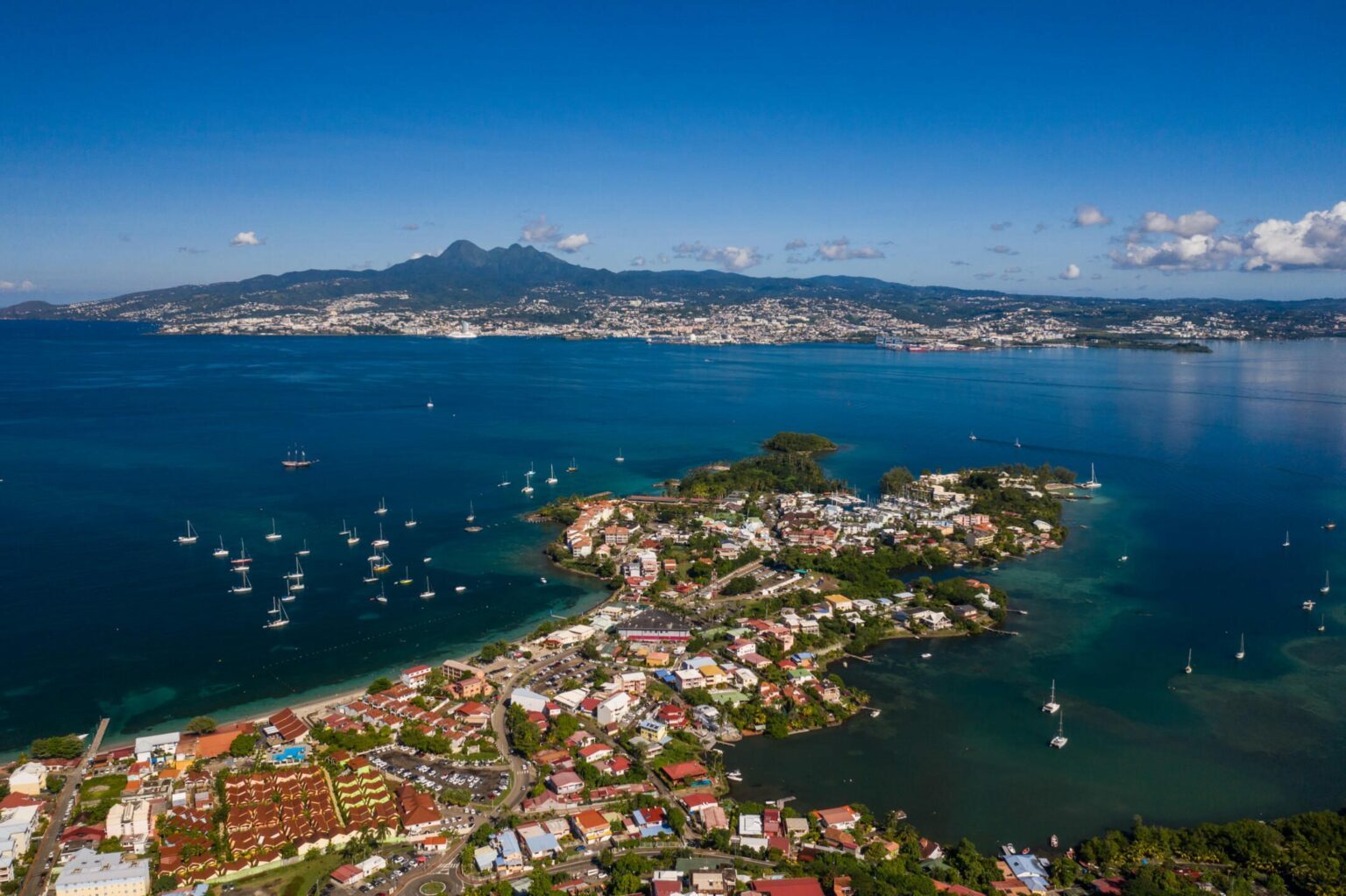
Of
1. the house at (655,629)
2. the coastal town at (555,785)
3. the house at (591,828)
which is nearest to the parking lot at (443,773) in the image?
the coastal town at (555,785)

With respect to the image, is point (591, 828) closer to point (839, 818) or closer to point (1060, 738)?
point (839, 818)

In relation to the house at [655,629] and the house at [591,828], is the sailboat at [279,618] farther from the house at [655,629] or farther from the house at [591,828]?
the house at [591,828]

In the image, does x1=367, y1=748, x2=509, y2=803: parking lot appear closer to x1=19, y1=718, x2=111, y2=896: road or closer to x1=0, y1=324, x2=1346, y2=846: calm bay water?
x1=0, y1=324, x2=1346, y2=846: calm bay water

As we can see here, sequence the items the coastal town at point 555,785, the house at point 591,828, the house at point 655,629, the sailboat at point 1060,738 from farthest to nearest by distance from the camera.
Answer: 1. the house at point 655,629
2. the sailboat at point 1060,738
3. the house at point 591,828
4. the coastal town at point 555,785

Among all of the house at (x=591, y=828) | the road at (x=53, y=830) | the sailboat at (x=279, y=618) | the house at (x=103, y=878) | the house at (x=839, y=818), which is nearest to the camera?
the house at (x=103, y=878)

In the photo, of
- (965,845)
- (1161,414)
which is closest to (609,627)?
(965,845)

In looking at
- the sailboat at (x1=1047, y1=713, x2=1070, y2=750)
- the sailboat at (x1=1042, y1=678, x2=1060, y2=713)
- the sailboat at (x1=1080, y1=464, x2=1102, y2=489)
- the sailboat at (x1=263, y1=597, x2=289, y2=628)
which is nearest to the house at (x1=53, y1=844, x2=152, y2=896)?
the sailboat at (x1=263, y1=597, x2=289, y2=628)

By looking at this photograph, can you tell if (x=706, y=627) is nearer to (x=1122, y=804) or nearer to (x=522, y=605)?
(x=522, y=605)
